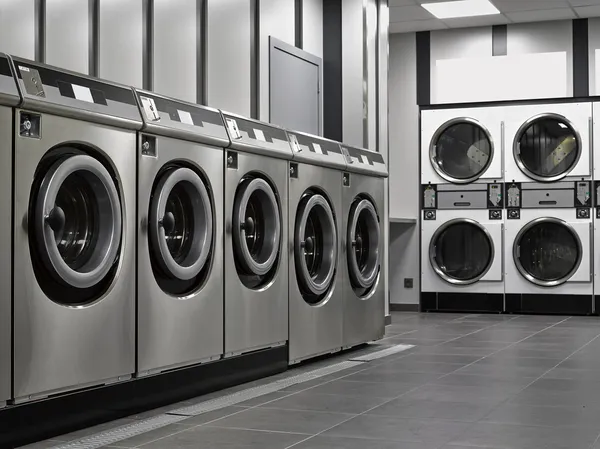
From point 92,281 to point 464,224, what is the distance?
629cm

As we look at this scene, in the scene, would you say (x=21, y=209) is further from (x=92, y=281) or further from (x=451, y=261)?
(x=451, y=261)

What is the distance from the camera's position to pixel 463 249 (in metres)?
8.93

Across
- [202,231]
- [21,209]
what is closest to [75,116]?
[21,209]

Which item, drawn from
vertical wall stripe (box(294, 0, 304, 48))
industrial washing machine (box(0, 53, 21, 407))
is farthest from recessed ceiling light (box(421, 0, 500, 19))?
industrial washing machine (box(0, 53, 21, 407))

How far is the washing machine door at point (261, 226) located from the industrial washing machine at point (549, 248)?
4.65 meters

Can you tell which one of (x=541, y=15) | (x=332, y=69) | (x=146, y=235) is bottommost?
(x=146, y=235)

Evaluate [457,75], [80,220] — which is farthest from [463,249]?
[80,220]

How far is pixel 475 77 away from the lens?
9.09 meters

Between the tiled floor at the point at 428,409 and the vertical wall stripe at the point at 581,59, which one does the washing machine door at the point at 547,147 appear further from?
the tiled floor at the point at 428,409

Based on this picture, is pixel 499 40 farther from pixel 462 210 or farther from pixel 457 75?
pixel 462 210

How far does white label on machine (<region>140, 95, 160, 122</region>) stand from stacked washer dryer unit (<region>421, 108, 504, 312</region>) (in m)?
5.73

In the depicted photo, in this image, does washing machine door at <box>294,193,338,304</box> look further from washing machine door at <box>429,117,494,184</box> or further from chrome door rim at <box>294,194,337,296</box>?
washing machine door at <box>429,117,494,184</box>

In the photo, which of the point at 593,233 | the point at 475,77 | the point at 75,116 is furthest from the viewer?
the point at 475,77

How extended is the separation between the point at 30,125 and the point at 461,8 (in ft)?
20.5
